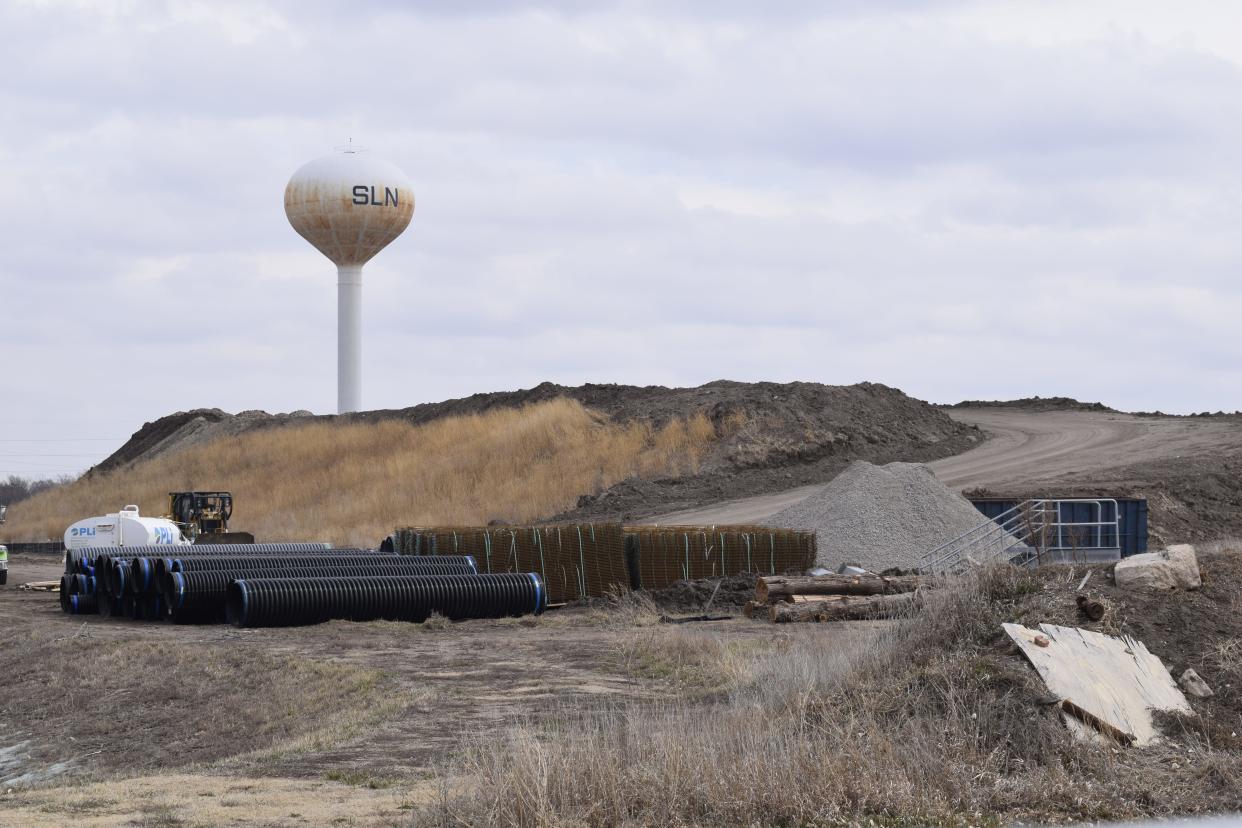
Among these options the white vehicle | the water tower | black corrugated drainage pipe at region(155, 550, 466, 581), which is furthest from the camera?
the water tower

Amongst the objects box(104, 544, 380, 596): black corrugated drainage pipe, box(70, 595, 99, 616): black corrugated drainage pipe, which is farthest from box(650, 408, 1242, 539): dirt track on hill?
box(70, 595, 99, 616): black corrugated drainage pipe

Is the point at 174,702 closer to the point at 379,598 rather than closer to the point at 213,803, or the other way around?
the point at 379,598

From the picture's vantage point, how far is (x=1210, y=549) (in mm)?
13938

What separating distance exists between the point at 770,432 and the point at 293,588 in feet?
81.1

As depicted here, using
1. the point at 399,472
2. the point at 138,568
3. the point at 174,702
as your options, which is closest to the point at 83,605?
the point at 138,568

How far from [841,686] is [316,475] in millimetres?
44043

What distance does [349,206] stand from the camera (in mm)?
55469

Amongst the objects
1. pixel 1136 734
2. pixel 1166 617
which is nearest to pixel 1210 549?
pixel 1166 617

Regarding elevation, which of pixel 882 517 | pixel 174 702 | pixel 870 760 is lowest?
pixel 174 702

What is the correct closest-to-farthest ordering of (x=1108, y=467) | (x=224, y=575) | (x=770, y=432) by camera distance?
(x=224, y=575) → (x=1108, y=467) → (x=770, y=432)

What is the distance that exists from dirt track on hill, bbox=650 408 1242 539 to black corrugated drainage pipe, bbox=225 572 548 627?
1255cm

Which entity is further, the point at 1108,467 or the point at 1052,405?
the point at 1052,405

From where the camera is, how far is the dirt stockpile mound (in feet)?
128

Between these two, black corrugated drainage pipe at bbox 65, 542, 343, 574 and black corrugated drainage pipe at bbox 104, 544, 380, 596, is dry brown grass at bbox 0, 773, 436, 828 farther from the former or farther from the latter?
black corrugated drainage pipe at bbox 65, 542, 343, 574
